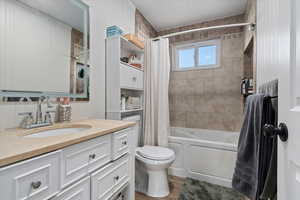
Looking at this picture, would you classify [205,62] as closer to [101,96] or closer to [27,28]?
[101,96]

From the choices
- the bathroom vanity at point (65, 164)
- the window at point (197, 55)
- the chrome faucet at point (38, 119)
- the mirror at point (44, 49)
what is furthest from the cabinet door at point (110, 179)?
the window at point (197, 55)

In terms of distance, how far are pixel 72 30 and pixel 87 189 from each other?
4.20 ft

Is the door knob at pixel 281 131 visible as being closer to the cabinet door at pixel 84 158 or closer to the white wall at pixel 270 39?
the white wall at pixel 270 39

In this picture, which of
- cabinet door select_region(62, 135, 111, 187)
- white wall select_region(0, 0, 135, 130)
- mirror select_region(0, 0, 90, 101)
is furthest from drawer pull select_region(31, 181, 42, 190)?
white wall select_region(0, 0, 135, 130)

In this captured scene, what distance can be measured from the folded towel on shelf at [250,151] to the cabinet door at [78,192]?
933 millimetres

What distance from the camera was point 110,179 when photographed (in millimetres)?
978

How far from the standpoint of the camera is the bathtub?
1.75 meters

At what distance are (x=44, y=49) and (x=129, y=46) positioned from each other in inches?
41.1

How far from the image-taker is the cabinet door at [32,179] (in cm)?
48

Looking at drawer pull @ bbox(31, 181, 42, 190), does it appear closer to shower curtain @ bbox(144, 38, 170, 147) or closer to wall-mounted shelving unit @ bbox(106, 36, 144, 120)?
wall-mounted shelving unit @ bbox(106, 36, 144, 120)

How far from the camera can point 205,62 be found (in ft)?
9.04

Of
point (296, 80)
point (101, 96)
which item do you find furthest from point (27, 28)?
point (296, 80)

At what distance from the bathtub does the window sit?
4.95 feet

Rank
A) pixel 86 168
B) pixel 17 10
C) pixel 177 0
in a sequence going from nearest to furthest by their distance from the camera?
pixel 86 168 → pixel 17 10 → pixel 177 0
